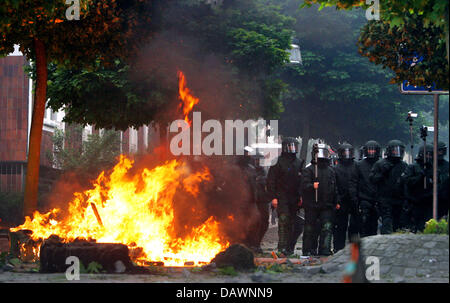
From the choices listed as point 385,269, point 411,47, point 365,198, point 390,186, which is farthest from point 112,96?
point 385,269

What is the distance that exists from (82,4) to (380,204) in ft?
23.1

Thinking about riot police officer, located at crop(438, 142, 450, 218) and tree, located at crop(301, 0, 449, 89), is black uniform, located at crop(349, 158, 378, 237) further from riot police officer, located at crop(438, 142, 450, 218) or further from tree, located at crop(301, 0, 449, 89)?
tree, located at crop(301, 0, 449, 89)

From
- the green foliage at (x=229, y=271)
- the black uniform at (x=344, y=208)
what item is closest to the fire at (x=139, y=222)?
the green foliage at (x=229, y=271)

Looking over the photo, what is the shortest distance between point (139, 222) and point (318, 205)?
3.83 meters

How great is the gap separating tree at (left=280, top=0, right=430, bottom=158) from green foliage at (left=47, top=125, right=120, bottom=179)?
1262cm

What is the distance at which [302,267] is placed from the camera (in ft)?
38.3

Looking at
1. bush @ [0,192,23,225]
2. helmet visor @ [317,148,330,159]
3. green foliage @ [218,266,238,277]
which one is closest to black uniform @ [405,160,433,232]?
helmet visor @ [317,148,330,159]

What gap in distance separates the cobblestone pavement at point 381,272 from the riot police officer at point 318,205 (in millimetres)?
3097

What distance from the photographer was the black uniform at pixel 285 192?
1480 cm

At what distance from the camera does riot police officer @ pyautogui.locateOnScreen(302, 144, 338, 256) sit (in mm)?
14641

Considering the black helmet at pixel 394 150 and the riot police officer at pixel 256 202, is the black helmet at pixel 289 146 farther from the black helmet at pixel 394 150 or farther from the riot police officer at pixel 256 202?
the black helmet at pixel 394 150

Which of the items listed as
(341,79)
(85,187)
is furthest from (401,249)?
(341,79)

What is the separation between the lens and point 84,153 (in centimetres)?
2438

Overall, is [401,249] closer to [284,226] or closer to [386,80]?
[284,226]
